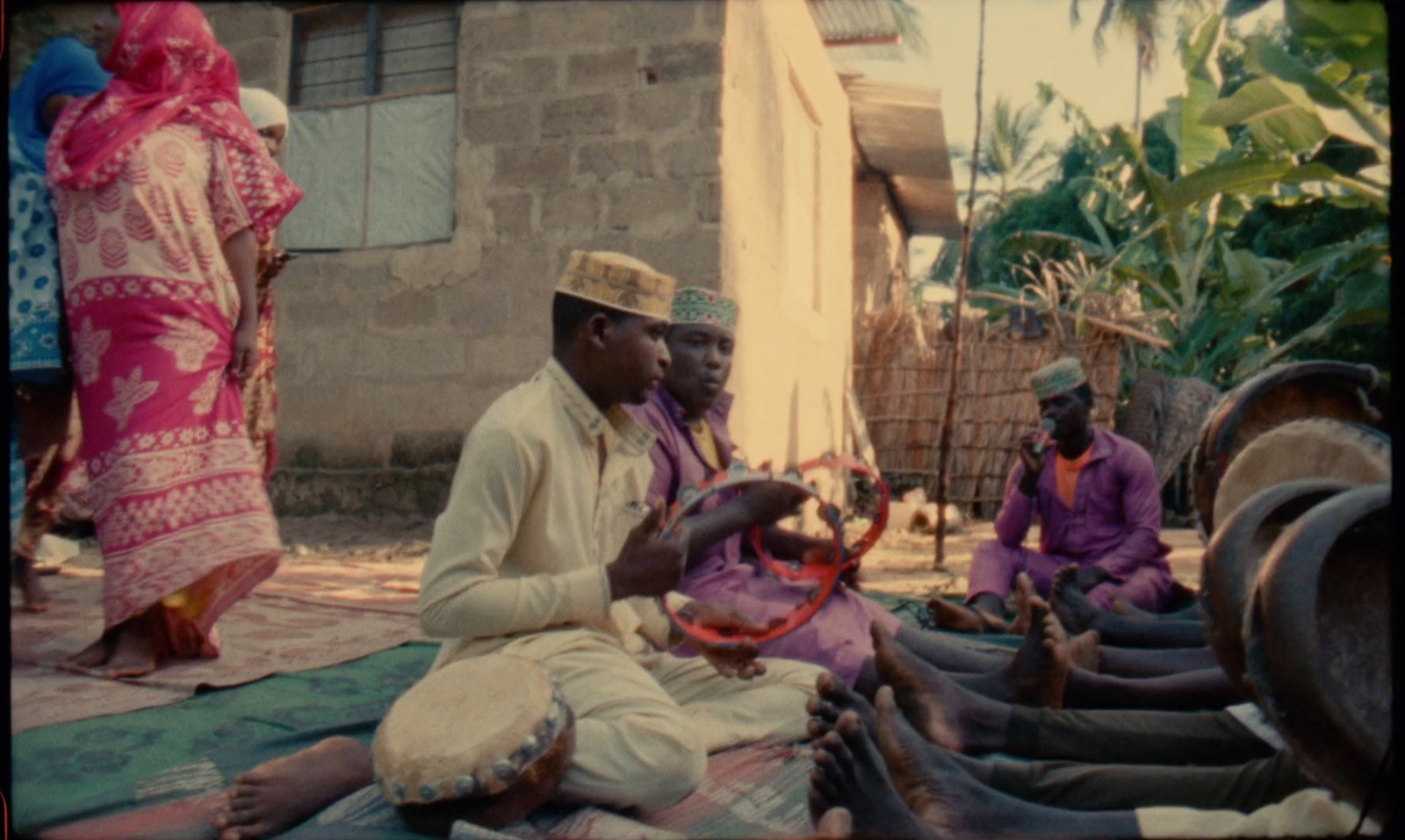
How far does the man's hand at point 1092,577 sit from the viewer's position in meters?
4.39

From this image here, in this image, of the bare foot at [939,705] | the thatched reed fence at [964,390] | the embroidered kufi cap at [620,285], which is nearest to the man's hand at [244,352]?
the embroidered kufi cap at [620,285]

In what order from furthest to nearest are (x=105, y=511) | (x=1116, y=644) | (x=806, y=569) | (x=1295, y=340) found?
(x=1295, y=340) → (x=1116, y=644) → (x=806, y=569) → (x=105, y=511)

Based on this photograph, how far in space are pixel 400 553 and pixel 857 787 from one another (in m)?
4.59

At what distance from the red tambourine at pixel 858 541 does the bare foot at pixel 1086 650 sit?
0.60 m

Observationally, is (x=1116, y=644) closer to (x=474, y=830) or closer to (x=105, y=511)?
(x=474, y=830)

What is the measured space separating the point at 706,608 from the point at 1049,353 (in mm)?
8970

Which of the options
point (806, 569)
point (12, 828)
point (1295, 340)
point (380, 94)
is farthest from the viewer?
point (1295, 340)

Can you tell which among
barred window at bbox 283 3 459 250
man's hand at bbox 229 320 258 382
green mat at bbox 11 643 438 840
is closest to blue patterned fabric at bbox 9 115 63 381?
man's hand at bbox 229 320 258 382

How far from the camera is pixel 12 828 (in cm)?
208

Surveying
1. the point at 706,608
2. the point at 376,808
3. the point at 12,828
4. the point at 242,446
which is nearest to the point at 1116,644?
the point at 706,608

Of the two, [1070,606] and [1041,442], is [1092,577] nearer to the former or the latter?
[1041,442]

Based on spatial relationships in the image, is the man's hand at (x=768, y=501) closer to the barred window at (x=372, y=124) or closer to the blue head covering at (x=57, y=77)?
the blue head covering at (x=57, y=77)

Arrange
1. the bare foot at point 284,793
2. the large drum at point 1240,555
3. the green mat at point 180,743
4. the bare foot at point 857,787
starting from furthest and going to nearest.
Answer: the green mat at point 180,743 < the bare foot at point 284,793 < the bare foot at point 857,787 < the large drum at point 1240,555

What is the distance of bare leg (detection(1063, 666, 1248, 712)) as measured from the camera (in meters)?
2.56
